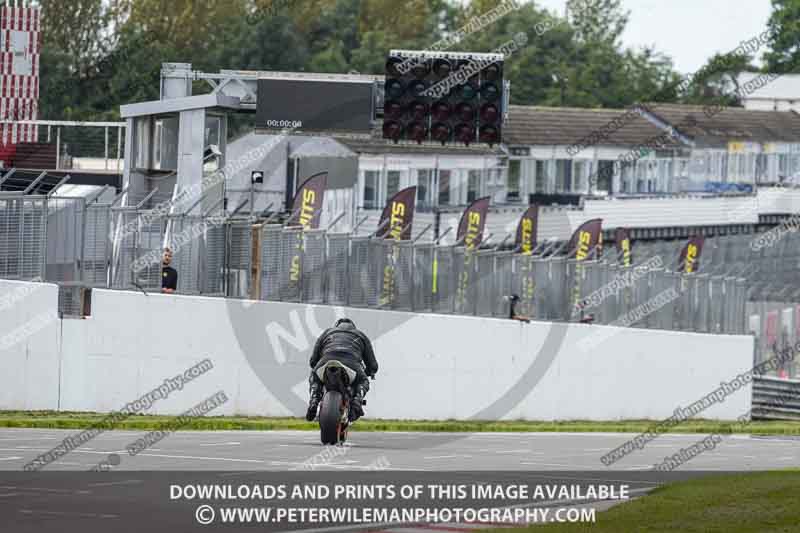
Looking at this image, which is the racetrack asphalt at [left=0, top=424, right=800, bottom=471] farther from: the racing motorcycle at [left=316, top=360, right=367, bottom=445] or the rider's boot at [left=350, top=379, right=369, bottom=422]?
the rider's boot at [left=350, top=379, right=369, bottom=422]

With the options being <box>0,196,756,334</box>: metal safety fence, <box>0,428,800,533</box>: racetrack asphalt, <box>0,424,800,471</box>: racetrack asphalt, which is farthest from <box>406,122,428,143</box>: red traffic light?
<box>0,428,800,533</box>: racetrack asphalt

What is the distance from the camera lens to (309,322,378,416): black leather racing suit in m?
19.0

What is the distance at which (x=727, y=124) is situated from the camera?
304 ft

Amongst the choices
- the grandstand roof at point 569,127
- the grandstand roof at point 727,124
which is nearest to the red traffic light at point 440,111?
the grandstand roof at point 569,127

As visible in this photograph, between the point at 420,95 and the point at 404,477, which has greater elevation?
the point at 420,95

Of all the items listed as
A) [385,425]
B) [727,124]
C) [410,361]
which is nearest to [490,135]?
[410,361]

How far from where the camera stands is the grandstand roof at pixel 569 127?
76250 mm

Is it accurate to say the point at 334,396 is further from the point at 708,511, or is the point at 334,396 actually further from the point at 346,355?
the point at 708,511

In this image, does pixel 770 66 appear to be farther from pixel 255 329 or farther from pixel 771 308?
pixel 255 329

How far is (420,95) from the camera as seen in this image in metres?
33.8

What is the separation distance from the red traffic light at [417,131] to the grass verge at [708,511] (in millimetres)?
17731

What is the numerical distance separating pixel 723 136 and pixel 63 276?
64.0 meters

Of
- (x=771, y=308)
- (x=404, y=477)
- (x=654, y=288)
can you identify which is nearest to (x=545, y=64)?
(x=771, y=308)

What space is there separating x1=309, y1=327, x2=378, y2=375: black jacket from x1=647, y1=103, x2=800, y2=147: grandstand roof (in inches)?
2741
